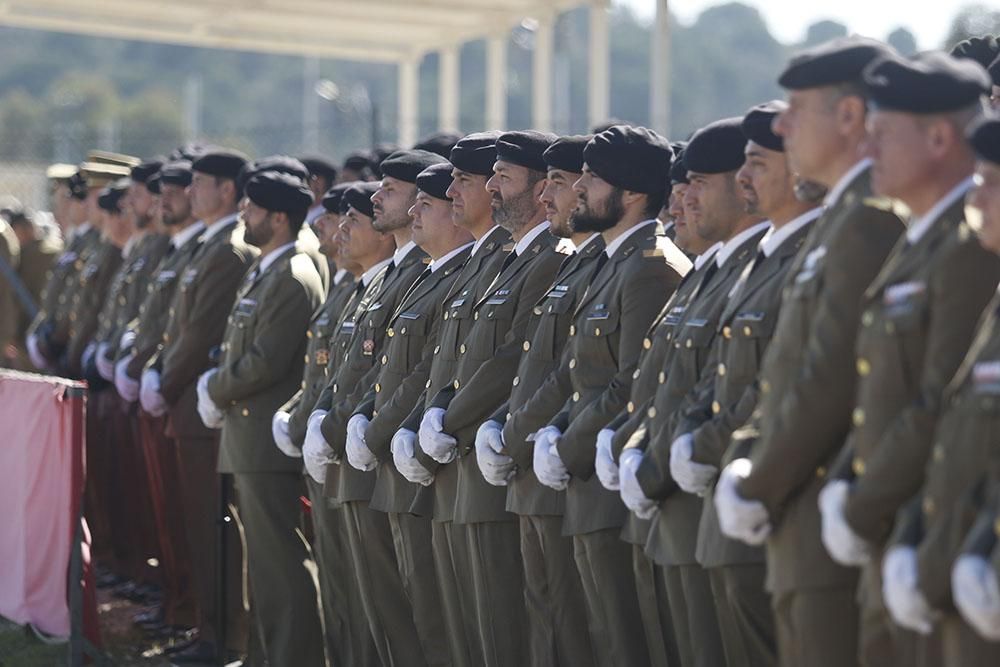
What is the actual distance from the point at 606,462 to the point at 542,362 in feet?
2.69

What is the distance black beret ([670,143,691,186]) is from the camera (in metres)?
6.19

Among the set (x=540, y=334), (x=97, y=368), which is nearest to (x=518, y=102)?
(x=97, y=368)

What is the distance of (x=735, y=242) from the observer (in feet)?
19.2

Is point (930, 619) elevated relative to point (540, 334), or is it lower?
lower

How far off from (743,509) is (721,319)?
881 mm

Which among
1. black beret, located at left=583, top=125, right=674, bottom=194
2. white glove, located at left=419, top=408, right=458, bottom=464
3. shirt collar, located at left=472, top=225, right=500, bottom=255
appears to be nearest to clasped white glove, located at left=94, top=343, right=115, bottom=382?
shirt collar, located at left=472, top=225, right=500, bottom=255

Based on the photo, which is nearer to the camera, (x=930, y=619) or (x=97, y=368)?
(x=930, y=619)

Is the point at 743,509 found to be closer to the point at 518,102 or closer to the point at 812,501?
the point at 812,501

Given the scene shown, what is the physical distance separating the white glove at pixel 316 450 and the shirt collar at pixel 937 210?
3.73 metres

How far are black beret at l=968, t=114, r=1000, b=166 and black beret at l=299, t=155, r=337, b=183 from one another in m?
6.60

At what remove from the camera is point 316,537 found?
8398 mm

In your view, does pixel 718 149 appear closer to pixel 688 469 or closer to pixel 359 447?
pixel 688 469

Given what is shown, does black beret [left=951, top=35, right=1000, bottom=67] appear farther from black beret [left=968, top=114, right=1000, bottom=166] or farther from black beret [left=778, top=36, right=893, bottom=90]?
black beret [left=968, top=114, right=1000, bottom=166]

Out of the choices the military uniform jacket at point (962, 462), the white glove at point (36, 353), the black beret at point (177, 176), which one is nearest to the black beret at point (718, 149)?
the military uniform jacket at point (962, 462)
